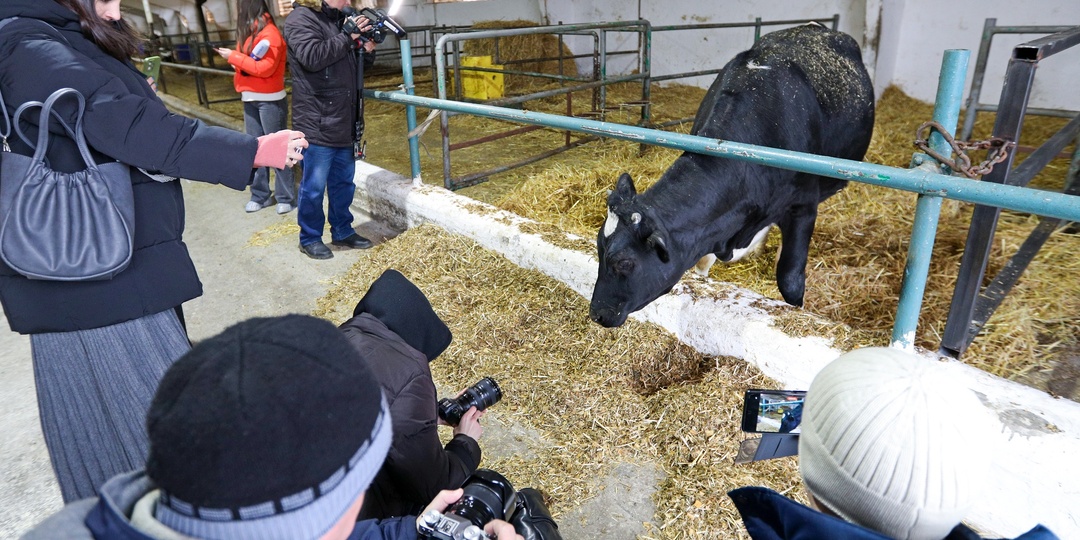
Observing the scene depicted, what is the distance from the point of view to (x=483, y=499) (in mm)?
1188

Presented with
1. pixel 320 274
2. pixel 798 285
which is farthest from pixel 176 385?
pixel 320 274

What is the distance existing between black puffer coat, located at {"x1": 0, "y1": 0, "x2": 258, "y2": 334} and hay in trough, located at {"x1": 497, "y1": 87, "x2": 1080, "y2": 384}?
2.06 m

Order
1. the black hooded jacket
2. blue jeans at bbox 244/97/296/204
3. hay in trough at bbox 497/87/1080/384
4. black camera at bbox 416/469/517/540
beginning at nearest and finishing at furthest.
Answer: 1. black camera at bbox 416/469/517/540
2. the black hooded jacket
3. hay in trough at bbox 497/87/1080/384
4. blue jeans at bbox 244/97/296/204

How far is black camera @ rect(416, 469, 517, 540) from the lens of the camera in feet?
3.35

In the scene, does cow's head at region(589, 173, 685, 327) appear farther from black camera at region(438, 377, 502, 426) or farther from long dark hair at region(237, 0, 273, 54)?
long dark hair at region(237, 0, 273, 54)

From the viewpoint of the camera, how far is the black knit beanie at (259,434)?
0.68m

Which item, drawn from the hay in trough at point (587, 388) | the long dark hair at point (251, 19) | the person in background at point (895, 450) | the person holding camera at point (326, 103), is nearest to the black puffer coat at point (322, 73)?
the person holding camera at point (326, 103)

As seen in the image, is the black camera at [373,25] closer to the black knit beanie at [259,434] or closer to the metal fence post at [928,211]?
the metal fence post at [928,211]

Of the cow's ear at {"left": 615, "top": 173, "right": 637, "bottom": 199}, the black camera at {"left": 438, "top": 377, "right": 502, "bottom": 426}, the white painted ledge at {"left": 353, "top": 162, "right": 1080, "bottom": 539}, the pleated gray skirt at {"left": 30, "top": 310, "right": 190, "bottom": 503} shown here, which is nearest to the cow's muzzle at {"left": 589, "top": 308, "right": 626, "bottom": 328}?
the white painted ledge at {"left": 353, "top": 162, "right": 1080, "bottom": 539}

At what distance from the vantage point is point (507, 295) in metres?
3.44

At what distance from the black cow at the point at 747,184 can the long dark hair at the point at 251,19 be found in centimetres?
310

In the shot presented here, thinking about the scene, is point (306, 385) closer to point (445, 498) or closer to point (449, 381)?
point (445, 498)

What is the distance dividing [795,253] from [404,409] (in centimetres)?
243

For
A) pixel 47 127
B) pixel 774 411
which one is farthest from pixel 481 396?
pixel 47 127
